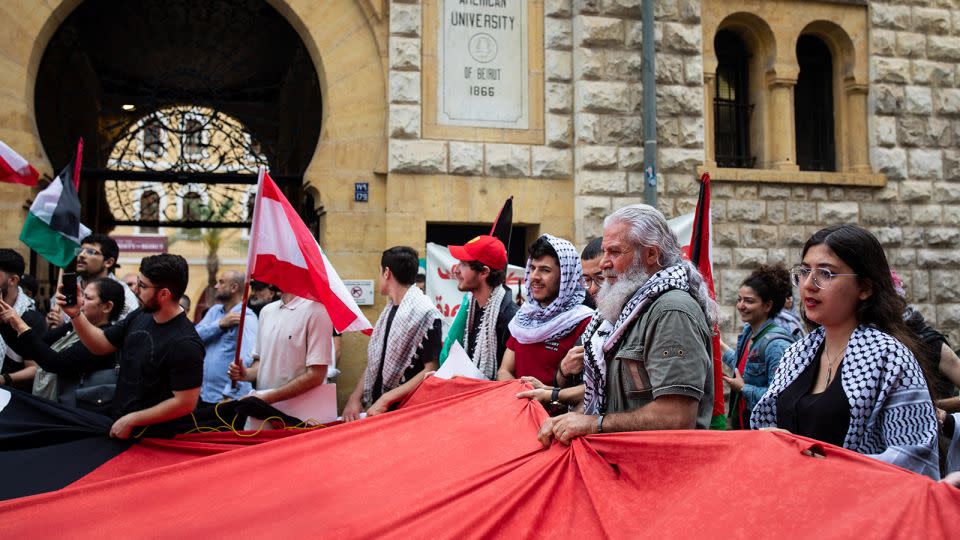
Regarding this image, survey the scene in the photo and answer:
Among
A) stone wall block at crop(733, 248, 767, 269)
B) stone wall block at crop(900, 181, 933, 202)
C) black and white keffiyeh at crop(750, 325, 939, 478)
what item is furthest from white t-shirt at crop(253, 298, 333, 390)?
stone wall block at crop(900, 181, 933, 202)

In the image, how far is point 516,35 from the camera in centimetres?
1144

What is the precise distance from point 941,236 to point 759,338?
8147 millimetres

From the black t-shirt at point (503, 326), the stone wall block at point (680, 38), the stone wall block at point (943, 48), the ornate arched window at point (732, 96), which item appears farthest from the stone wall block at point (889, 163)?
the black t-shirt at point (503, 326)

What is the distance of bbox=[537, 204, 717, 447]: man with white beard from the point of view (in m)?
3.35

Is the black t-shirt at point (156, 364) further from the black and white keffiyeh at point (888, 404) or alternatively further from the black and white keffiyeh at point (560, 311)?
the black and white keffiyeh at point (888, 404)

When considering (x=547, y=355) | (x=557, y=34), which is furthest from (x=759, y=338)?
(x=557, y=34)

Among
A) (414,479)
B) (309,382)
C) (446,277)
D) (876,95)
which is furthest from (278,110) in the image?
(414,479)

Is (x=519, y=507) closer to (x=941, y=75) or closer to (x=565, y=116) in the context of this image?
(x=565, y=116)

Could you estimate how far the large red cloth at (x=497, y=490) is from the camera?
2.69 metres

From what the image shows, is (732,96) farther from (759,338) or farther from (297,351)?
(297,351)

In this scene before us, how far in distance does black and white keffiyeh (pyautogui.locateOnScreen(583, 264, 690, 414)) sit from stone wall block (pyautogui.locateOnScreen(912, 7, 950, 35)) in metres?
11.2

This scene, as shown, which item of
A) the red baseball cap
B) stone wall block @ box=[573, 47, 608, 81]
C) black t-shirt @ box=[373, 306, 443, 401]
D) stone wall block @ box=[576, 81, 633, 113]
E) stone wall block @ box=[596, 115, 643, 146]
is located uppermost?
stone wall block @ box=[573, 47, 608, 81]

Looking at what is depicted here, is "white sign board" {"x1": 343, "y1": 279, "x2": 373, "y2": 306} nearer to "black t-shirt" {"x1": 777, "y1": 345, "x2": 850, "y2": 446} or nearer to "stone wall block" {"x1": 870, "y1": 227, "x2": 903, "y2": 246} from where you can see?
"stone wall block" {"x1": 870, "y1": 227, "x2": 903, "y2": 246}

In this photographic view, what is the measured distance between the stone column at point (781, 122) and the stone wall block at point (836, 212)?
0.68 meters
